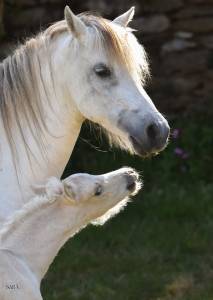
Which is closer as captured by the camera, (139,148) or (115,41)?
(139,148)

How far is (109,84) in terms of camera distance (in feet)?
15.8

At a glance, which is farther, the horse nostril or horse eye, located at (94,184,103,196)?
horse eye, located at (94,184,103,196)

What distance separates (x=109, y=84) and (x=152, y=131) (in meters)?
0.32

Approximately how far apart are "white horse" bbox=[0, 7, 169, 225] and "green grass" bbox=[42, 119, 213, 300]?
1.67 metres

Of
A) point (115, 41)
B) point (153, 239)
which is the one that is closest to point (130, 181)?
point (115, 41)

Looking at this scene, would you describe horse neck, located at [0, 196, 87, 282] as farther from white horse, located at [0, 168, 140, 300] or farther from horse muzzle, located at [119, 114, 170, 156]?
horse muzzle, located at [119, 114, 170, 156]

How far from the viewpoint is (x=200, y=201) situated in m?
7.86

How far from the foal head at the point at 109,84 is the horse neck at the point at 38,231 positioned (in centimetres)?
43

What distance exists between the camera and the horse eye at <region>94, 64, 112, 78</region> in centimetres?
480

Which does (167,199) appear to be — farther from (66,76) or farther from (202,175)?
(66,76)

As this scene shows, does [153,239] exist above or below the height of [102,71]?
below

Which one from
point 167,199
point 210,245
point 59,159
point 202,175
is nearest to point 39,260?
point 59,159

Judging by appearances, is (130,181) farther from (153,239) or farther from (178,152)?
(178,152)

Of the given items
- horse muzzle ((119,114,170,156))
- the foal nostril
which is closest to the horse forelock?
horse muzzle ((119,114,170,156))
